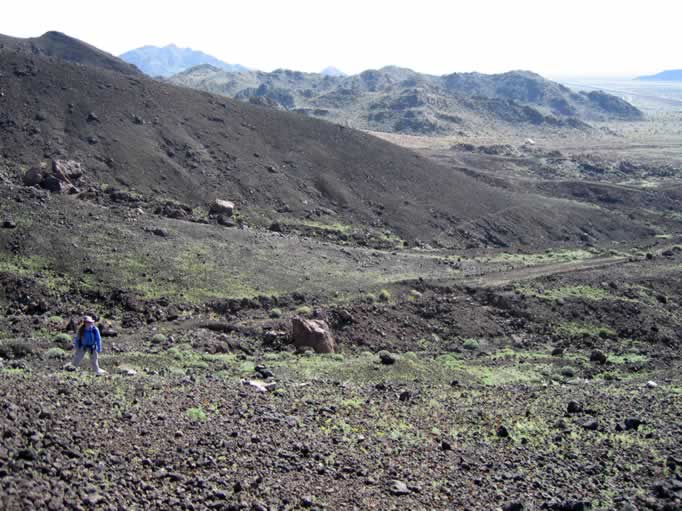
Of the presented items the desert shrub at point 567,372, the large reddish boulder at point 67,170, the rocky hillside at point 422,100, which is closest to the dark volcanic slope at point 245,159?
the large reddish boulder at point 67,170

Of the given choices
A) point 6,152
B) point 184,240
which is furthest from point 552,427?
point 6,152

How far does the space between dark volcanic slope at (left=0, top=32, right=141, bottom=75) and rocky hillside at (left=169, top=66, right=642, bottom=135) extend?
18.8 m

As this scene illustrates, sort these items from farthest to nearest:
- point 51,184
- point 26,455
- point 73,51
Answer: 1. point 73,51
2. point 51,184
3. point 26,455

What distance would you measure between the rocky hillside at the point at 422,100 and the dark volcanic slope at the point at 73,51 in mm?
18769

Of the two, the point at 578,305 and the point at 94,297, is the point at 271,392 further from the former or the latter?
the point at 578,305

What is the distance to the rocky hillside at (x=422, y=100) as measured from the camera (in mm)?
118312

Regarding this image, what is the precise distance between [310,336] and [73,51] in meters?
80.5

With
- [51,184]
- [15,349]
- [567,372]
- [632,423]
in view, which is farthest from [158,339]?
[51,184]

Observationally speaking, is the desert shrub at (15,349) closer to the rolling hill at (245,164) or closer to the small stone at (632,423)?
the small stone at (632,423)

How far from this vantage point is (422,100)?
125m

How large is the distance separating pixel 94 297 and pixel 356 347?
9692mm

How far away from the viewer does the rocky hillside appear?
118m

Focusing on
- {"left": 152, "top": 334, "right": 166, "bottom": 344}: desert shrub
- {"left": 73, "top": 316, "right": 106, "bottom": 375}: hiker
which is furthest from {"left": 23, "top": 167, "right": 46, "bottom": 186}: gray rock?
{"left": 73, "top": 316, "right": 106, "bottom": 375}: hiker

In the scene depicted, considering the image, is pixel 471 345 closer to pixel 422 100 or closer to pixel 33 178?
pixel 33 178
